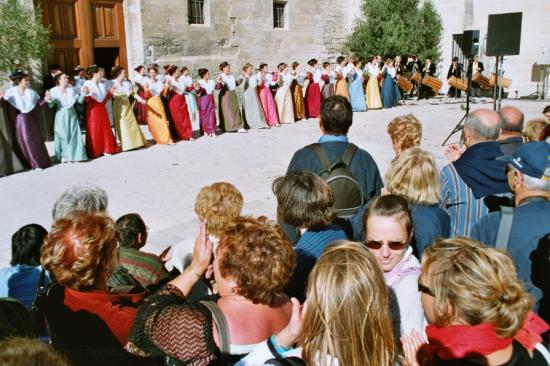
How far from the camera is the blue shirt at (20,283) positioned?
268cm

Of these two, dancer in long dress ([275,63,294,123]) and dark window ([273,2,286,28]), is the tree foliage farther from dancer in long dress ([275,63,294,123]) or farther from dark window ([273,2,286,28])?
dancer in long dress ([275,63,294,123])

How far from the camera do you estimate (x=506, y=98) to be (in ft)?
60.7

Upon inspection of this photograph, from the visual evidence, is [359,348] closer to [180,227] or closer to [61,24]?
[180,227]

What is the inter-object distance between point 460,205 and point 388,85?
46.4ft

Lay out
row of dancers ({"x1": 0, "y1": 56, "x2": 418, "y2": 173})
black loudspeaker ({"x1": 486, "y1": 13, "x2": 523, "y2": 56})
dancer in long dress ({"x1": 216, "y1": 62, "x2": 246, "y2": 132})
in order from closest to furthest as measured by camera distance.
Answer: row of dancers ({"x1": 0, "y1": 56, "x2": 418, "y2": 173})
black loudspeaker ({"x1": 486, "y1": 13, "x2": 523, "y2": 56})
dancer in long dress ({"x1": 216, "y1": 62, "x2": 246, "y2": 132})

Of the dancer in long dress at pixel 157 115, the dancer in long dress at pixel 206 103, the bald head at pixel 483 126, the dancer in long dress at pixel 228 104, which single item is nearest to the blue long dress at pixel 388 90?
the dancer in long dress at pixel 228 104

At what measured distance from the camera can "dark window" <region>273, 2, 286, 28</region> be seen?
18188 mm

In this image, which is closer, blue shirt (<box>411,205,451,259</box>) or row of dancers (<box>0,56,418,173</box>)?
blue shirt (<box>411,205,451,259</box>)

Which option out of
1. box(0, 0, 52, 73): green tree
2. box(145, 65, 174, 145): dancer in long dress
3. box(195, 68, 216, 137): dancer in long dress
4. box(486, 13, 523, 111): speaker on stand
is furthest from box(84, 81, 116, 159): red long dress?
box(486, 13, 523, 111): speaker on stand

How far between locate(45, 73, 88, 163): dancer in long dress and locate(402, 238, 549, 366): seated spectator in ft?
27.4

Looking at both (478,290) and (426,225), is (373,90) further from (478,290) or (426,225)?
(478,290)

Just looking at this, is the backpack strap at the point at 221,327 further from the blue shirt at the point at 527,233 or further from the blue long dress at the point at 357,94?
the blue long dress at the point at 357,94

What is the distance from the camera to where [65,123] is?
888 centimetres

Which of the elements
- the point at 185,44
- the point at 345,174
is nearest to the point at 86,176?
the point at 345,174
